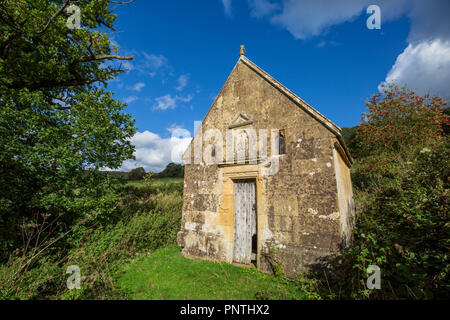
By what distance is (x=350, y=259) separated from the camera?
4043mm

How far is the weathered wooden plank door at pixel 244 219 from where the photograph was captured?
5.99 m

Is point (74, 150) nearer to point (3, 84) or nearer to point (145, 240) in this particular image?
point (3, 84)

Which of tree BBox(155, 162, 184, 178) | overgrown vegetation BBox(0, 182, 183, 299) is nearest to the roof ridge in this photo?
overgrown vegetation BBox(0, 182, 183, 299)

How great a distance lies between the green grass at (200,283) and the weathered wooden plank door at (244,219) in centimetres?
50

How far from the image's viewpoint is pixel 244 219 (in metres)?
6.20

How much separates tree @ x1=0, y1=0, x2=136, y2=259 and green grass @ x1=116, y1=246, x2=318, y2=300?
2.91 meters

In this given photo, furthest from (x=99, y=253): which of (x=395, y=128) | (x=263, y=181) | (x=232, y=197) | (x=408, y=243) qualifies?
(x=395, y=128)

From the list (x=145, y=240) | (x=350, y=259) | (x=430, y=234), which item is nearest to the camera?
(x=430, y=234)

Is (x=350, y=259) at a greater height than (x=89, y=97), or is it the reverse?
(x=89, y=97)

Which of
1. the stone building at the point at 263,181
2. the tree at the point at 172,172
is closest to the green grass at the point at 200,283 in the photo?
the stone building at the point at 263,181

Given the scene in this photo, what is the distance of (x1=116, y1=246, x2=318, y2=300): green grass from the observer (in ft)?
14.0
